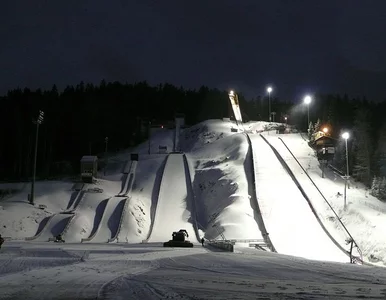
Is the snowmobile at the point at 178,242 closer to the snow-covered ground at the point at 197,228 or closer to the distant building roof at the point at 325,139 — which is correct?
the snow-covered ground at the point at 197,228

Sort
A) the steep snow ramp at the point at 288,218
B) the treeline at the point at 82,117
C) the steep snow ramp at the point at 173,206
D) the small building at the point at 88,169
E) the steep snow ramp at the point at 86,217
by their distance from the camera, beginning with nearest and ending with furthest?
the steep snow ramp at the point at 288,218
the steep snow ramp at the point at 86,217
the steep snow ramp at the point at 173,206
the small building at the point at 88,169
the treeline at the point at 82,117

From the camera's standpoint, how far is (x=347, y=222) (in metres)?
35.4

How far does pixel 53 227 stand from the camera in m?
39.0

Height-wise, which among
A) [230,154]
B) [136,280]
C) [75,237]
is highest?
[230,154]

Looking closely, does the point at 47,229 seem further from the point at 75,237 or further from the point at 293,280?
the point at 293,280

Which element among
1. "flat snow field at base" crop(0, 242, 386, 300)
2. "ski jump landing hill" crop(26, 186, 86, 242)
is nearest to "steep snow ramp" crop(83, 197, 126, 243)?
"ski jump landing hill" crop(26, 186, 86, 242)

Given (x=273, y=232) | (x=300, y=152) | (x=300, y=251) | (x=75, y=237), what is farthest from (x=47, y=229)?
(x=300, y=152)

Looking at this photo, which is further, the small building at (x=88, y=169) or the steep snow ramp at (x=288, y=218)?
the small building at (x=88, y=169)

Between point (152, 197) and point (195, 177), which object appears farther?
point (195, 177)

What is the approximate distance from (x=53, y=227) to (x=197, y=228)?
516 inches

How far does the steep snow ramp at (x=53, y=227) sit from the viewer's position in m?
36.7

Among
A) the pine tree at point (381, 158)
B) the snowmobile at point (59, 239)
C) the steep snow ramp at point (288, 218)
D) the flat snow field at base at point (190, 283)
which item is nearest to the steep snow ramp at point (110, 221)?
the snowmobile at point (59, 239)

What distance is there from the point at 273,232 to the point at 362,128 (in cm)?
2876

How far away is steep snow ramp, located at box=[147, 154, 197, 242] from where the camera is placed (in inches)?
1642
